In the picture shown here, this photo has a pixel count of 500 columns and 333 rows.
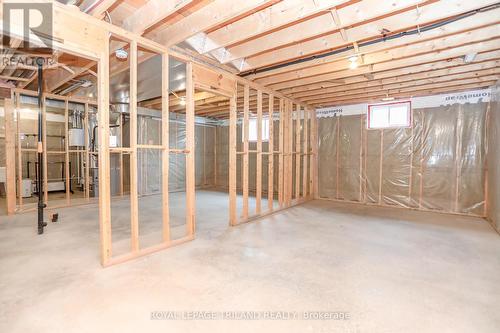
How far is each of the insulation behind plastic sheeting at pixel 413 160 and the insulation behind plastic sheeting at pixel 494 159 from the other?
262 millimetres

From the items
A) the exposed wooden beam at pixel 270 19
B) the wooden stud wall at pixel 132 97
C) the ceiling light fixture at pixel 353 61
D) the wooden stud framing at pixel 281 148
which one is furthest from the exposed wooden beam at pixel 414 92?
the exposed wooden beam at pixel 270 19

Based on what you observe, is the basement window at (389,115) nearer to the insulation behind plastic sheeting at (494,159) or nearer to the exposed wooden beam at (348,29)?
the insulation behind plastic sheeting at (494,159)

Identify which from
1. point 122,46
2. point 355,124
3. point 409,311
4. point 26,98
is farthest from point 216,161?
point 409,311

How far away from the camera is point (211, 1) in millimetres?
2602

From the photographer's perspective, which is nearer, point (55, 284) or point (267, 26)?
point (55, 284)

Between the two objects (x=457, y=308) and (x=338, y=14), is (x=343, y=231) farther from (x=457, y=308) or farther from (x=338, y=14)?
(x=338, y=14)

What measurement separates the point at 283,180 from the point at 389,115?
297 cm

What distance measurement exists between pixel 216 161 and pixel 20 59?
20.1 feet

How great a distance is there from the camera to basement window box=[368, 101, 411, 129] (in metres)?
5.72

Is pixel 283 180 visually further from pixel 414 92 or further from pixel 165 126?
pixel 414 92

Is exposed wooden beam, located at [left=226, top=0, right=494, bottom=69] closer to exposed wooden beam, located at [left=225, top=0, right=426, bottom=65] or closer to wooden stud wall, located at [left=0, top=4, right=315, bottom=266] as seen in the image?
exposed wooden beam, located at [left=225, top=0, right=426, bottom=65]

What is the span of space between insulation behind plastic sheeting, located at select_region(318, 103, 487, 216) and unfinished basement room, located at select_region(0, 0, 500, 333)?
0.10 ft

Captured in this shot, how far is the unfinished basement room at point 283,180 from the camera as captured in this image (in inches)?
80.6

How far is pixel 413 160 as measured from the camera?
18.4 ft
